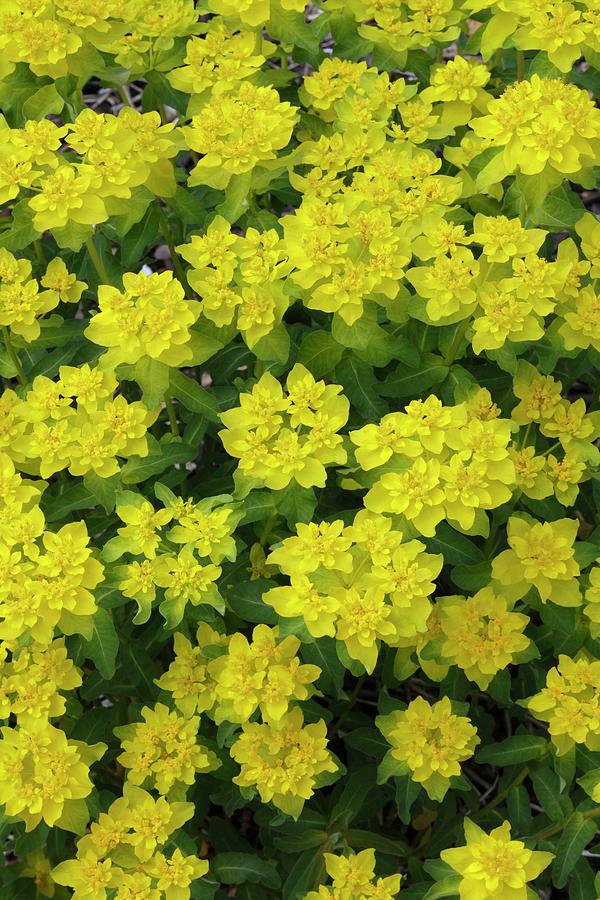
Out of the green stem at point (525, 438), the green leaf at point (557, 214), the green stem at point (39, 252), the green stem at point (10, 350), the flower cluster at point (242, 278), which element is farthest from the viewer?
the green stem at point (39, 252)

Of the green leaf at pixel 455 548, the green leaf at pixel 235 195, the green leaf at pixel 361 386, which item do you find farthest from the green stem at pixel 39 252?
the green leaf at pixel 455 548

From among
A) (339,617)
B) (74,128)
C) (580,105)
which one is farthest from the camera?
(74,128)

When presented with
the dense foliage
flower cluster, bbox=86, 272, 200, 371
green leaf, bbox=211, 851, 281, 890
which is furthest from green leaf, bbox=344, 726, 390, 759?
flower cluster, bbox=86, 272, 200, 371

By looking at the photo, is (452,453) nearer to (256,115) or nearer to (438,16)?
(256,115)

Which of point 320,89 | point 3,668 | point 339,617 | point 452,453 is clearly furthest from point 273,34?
point 3,668

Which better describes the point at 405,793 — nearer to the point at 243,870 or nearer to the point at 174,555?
the point at 243,870

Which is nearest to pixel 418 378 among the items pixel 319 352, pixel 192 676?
pixel 319 352

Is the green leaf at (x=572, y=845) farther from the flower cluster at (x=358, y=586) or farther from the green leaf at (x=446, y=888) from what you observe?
the flower cluster at (x=358, y=586)
